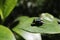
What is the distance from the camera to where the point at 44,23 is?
117cm

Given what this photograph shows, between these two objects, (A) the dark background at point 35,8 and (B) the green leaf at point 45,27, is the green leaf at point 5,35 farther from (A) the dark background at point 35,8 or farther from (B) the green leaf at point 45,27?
(A) the dark background at point 35,8

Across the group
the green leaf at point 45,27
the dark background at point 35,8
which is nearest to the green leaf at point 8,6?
the green leaf at point 45,27

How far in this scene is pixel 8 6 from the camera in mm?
1320

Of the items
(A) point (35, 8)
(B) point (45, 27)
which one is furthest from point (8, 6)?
(A) point (35, 8)

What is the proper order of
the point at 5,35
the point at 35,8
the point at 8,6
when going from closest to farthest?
the point at 5,35 < the point at 8,6 < the point at 35,8

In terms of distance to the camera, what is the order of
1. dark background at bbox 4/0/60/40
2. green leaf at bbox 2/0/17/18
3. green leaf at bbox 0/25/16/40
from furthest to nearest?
dark background at bbox 4/0/60/40, green leaf at bbox 2/0/17/18, green leaf at bbox 0/25/16/40

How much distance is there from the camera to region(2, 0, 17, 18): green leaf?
51.4 inches

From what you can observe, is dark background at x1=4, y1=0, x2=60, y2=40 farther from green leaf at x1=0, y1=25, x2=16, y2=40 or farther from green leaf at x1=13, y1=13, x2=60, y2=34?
green leaf at x1=0, y1=25, x2=16, y2=40

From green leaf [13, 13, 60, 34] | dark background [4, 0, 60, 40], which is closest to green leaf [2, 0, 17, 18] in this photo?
green leaf [13, 13, 60, 34]

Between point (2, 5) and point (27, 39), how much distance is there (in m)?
0.38

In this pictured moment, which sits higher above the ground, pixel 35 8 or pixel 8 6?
pixel 8 6

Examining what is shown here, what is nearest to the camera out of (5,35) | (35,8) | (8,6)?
(5,35)

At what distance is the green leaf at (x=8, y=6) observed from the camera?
1.31 m

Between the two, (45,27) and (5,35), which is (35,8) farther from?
(5,35)
